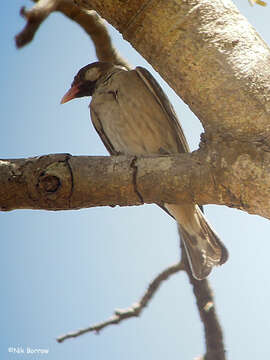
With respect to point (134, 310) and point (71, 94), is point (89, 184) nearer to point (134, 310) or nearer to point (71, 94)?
point (134, 310)

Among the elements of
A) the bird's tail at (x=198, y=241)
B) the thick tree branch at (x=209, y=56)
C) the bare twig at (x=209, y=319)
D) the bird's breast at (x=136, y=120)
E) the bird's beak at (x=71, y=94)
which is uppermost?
the bird's beak at (x=71, y=94)

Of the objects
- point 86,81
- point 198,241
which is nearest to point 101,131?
point 86,81

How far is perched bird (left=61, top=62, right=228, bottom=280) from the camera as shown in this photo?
12.7 feet

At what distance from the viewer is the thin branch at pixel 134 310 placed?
345cm

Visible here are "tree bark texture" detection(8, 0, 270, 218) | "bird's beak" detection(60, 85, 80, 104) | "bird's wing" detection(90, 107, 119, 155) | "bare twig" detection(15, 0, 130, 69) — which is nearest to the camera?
"tree bark texture" detection(8, 0, 270, 218)

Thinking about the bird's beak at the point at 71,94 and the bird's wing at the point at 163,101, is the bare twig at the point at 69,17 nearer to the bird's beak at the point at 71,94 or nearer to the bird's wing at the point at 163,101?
the bird's wing at the point at 163,101

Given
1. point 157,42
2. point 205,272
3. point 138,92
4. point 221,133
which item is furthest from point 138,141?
point 221,133

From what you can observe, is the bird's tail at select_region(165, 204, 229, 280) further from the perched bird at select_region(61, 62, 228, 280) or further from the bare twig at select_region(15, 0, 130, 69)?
the bare twig at select_region(15, 0, 130, 69)

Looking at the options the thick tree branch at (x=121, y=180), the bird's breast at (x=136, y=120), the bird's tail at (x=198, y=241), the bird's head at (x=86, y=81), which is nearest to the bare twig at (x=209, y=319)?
the bird's tail at (x=198, y=241)

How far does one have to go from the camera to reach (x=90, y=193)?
202 cm

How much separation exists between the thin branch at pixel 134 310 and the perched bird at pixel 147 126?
0.97ft

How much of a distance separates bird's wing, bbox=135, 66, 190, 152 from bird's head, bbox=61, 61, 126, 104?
2.29ft

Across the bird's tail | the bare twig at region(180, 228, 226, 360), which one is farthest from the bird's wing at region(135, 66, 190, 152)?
the bare twig at region(180, 228, 226, 360)

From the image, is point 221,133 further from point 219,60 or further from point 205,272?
point 205,272
